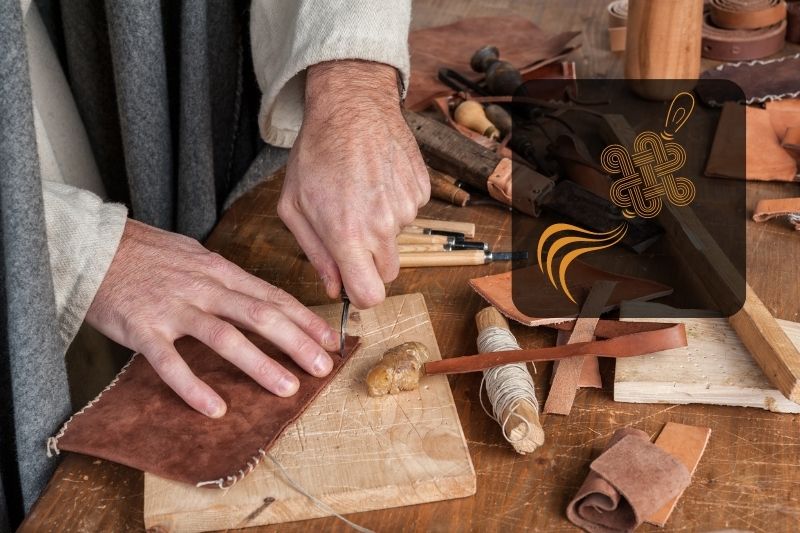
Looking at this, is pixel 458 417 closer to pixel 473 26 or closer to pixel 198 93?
pixel 198 93

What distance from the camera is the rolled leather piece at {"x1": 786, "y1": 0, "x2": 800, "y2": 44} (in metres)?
1.89

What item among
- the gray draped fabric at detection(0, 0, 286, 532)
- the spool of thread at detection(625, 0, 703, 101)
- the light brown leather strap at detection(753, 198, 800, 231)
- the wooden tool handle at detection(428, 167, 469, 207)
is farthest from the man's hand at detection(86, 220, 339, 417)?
the spool of thread at detection(625, 0, 703, 101)

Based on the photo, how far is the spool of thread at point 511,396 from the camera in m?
1.01

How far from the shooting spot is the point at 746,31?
1874 mm

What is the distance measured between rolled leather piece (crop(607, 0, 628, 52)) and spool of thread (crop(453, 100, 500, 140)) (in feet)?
1.60

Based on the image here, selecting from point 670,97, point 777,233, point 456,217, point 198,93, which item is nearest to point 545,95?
point 670,97

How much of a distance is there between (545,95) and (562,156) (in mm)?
325

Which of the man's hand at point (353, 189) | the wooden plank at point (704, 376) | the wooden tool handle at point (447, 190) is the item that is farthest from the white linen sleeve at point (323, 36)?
the wooden plank at point (704, 376)

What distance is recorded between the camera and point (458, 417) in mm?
1063

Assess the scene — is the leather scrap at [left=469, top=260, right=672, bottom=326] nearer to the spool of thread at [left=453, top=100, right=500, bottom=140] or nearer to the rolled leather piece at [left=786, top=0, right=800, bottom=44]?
the spool of thread at [left=453, top=100, right=500, bottom=140]

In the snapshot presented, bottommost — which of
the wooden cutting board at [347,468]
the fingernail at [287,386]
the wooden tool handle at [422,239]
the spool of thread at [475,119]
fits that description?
the wooden tool handle at [422,239]

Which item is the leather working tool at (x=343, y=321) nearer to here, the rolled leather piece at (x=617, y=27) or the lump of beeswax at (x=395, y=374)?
the lump of beeswax at (x=395, y=374)

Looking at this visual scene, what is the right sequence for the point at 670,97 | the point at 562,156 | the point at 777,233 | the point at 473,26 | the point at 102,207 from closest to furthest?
the point at 102,207
the point at 777,233
the point at 562,156
the point at 670,97
the point at 473,26

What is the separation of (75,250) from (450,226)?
611 mm
